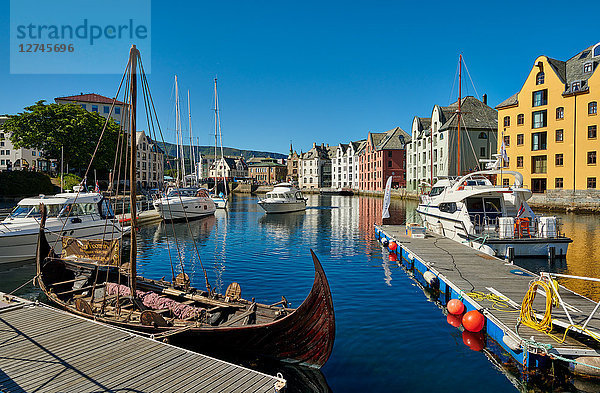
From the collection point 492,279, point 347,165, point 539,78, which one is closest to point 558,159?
point 539,78

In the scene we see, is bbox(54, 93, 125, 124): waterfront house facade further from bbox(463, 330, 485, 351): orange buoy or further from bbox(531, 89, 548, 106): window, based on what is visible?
bbox(463, 330, 485, 351): orange buoy

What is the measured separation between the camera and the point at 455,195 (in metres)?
26.2

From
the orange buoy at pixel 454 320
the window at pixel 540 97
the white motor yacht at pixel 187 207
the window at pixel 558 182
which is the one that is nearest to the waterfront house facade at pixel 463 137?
the window at pixel 540 97

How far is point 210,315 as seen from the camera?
11.2m

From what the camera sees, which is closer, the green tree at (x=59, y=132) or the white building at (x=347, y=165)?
the green tree at (x=59, y=132)

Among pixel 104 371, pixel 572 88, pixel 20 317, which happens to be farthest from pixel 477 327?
pixel 572 88

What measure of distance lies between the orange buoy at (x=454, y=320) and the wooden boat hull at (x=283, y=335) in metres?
5.97

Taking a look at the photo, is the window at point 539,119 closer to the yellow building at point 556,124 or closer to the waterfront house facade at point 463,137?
the yellow building at point 556,124

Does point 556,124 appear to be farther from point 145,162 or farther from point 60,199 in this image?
point 145,162

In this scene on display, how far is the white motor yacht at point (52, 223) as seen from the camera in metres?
23.1

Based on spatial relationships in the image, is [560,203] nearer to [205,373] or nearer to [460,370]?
[460,370]

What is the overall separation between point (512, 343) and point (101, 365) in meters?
9.95

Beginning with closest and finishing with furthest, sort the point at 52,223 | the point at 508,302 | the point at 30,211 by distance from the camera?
the point at 508,302 → the point at 52,223 → the point at 30,211

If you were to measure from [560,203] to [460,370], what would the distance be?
5378 cm
